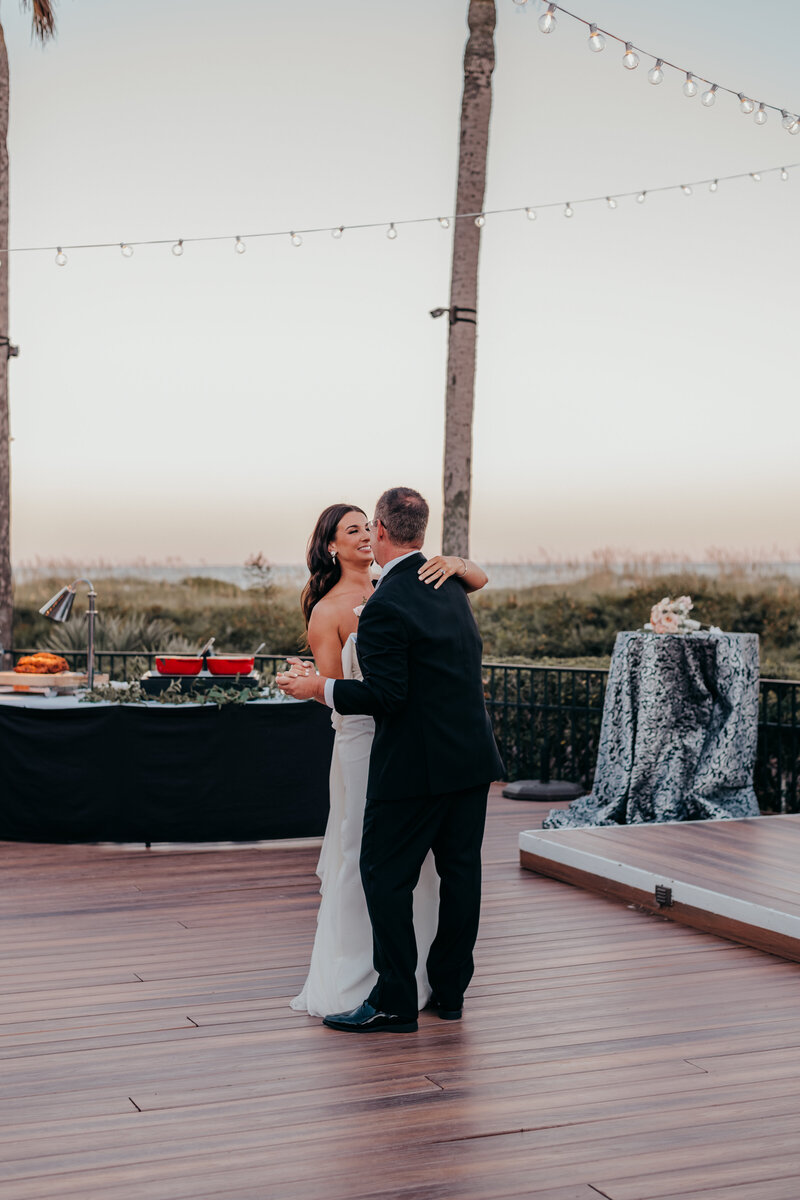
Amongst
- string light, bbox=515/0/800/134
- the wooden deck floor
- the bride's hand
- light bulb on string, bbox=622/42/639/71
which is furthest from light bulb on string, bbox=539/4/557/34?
the wooden deck floor

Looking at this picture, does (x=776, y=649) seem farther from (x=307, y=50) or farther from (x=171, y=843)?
(x=171, y=843)

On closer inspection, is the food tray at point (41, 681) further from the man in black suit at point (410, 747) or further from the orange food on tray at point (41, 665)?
the man in black suit at point (410, 747)

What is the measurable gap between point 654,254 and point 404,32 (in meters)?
3.51

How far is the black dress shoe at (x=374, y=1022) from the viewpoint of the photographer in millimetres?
3510

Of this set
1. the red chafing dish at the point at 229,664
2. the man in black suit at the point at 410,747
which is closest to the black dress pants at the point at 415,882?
the man in black suit at the point at 410,747

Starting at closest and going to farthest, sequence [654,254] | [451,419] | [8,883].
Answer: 1. [8,883]
2. [451,419]
3. [654,254]

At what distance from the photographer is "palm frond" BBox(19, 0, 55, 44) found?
1008 centimetres

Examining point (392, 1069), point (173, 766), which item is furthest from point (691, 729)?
point (392, 1069)

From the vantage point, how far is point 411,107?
13.1 metres

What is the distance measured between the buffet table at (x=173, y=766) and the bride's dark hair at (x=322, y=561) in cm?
229

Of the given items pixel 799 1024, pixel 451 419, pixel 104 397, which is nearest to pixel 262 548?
pixel 104 397

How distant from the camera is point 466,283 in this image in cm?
948

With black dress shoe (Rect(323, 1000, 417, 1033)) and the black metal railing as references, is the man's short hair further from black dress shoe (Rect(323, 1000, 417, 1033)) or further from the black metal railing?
the black metal railing

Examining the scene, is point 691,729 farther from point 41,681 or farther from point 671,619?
point 41,681
